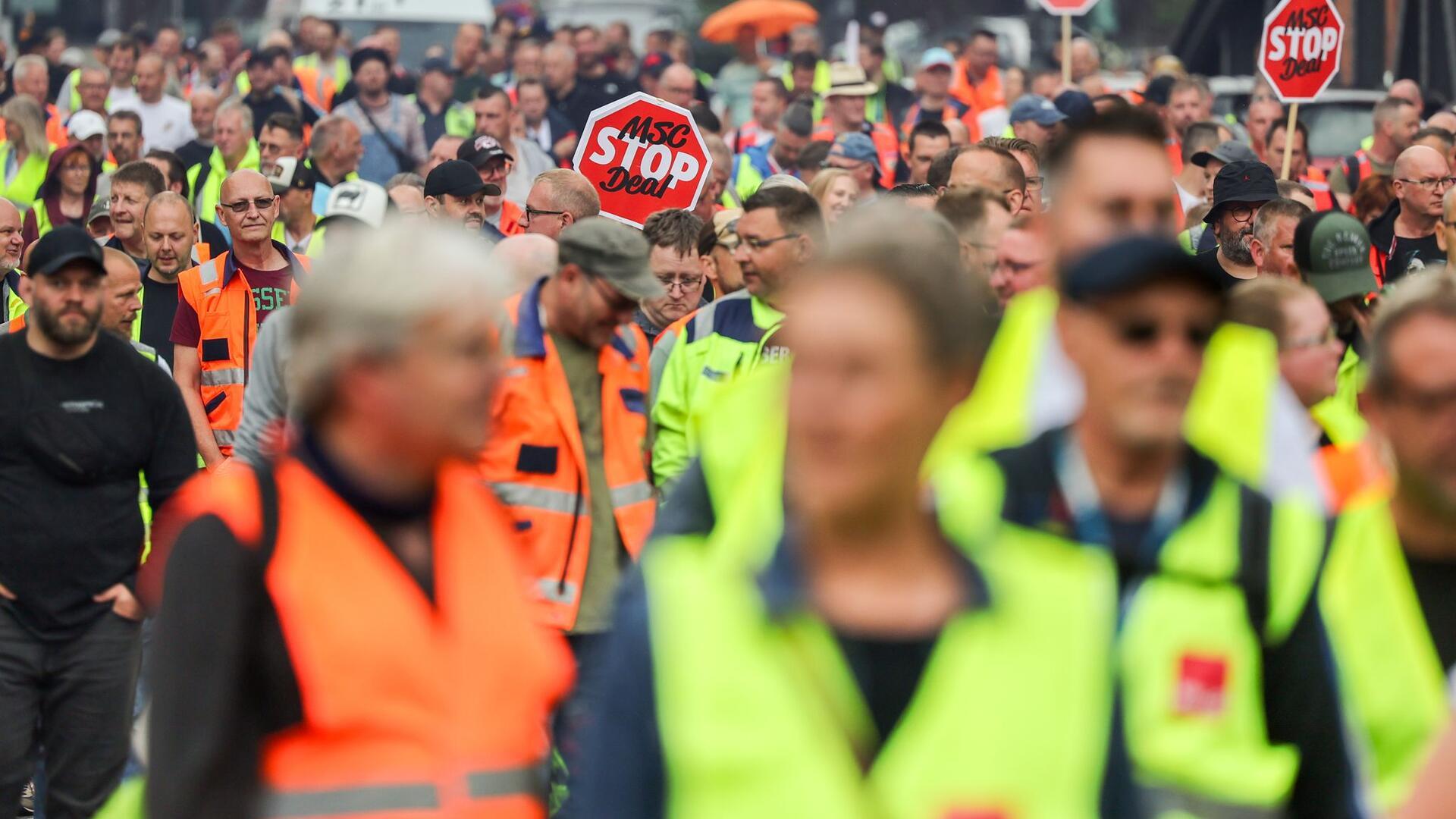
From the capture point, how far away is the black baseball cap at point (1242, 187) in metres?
10.1

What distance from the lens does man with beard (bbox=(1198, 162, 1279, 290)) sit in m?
9.84

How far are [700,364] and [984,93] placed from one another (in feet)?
48.4

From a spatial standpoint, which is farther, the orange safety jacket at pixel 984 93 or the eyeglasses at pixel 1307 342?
the orange safety jacket at pixel 984 93

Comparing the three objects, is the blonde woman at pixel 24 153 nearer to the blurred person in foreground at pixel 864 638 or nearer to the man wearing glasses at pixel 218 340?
the man wearing glasses at pixel 218 340

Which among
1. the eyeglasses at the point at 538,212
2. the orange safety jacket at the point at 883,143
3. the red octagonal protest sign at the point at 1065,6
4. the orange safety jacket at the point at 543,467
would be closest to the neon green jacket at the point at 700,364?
the orange safety jacket at the point at 543,467

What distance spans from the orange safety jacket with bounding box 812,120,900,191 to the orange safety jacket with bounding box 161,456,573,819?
1360 cm

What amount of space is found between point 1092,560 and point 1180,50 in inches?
1132

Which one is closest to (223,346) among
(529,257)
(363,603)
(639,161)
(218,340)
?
(218,340)

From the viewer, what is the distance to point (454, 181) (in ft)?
38.1

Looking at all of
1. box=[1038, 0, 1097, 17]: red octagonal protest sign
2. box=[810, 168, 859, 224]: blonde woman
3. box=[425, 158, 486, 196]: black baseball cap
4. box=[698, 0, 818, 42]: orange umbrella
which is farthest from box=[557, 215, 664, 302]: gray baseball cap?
box=[698, 0, 818, 42]: orange umbrella

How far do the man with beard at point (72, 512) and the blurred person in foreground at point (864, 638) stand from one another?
501cm

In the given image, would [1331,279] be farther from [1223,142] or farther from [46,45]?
[46,45]

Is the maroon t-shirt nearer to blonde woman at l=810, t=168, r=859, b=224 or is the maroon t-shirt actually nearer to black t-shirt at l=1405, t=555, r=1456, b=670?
blonde woman at l=810, t=168, r=859, b=224

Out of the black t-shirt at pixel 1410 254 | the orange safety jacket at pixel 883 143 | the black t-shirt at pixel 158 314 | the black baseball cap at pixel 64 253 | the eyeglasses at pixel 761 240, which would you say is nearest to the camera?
the black baseball cap at pixel 64 253
